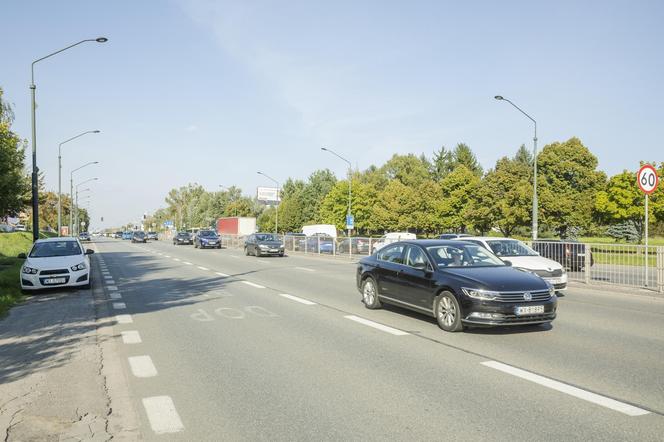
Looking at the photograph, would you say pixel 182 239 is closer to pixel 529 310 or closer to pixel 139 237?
pixel 139 237

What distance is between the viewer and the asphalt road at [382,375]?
13.9ft

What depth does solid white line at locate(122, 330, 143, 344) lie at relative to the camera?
7.66 meters

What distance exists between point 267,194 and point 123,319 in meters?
94.0

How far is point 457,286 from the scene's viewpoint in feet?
26.6

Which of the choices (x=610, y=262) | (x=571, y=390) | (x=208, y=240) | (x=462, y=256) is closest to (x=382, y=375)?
(x=571, y=390)

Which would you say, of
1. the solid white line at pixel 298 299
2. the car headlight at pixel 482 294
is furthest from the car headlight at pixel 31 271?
the car headlight at pixel 482 294

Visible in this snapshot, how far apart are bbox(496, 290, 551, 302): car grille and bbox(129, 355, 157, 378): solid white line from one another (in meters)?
4.62

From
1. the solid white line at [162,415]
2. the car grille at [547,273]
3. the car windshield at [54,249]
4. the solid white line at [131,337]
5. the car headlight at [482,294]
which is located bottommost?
the solid white line at [131,337]

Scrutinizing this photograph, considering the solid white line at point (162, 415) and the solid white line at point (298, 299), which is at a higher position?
the solid white line at point (162, 415)

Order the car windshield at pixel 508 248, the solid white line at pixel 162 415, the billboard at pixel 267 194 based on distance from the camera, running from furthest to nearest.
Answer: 1. the billboard at pixel 267 194
2. the car windshield at pixel 508 248
3. the solid white line at pixel 162 415

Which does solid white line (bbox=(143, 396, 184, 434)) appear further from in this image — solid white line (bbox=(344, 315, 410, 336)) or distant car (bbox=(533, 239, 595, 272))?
distant car (bbox=(533, 239, 595, 272))

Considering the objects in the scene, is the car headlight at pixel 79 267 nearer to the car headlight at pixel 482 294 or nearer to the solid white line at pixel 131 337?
the solid white line at pixel 131 337

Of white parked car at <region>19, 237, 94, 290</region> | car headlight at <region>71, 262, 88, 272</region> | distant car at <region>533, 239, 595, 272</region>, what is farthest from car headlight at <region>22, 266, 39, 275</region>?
distant car at <region>533, 239, 595, 272</region>

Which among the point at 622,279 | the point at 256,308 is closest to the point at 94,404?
the point at 256,308
